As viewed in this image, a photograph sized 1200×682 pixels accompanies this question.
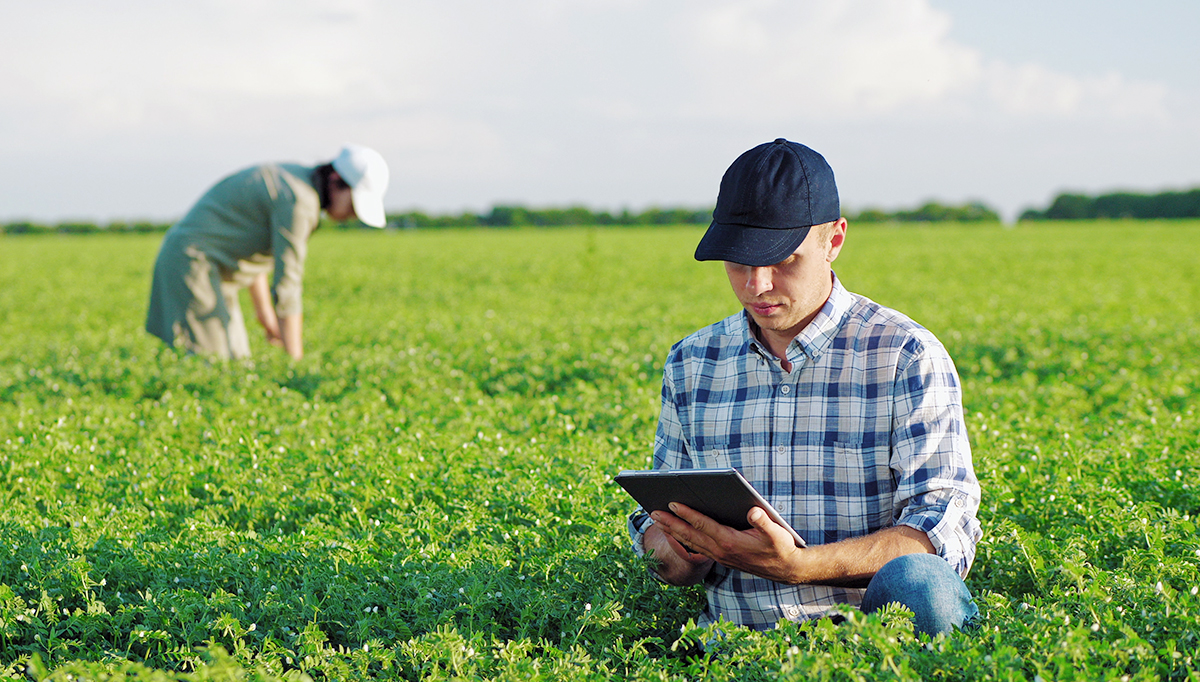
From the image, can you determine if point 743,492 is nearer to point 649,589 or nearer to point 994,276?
point 649,589

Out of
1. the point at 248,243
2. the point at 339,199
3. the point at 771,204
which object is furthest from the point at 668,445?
the point at 248,243

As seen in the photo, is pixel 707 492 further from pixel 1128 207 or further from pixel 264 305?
pixel 1128 207

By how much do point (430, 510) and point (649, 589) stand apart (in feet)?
4.83

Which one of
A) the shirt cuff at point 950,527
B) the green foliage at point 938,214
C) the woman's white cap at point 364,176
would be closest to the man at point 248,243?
the woman's white cap at point 364,176

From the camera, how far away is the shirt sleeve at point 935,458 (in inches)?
117

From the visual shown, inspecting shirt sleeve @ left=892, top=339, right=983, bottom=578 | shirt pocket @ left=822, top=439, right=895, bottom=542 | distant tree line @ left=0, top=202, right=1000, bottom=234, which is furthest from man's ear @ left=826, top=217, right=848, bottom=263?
distant tree line @ left=0, top=202, right=1000, bottom=234

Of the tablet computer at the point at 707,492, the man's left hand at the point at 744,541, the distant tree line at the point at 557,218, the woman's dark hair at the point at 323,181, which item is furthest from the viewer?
the distant tree line at the point at 557,218

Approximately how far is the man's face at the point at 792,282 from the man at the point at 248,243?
5.16 metres

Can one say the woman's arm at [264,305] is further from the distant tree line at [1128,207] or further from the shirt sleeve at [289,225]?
the distant tree line at [1128,207]

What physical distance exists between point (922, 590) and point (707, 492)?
0.71m

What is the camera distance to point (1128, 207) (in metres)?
80.6

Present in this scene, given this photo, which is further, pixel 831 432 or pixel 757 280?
pixel 831 432

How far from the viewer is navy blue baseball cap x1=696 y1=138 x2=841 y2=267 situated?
3.06 meters

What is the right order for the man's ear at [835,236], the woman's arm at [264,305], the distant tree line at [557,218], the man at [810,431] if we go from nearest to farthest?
the man at [810,431] → the man's ear at [835,236] → the woman's arm at [264,305] → the distant tree line at [557,218]
